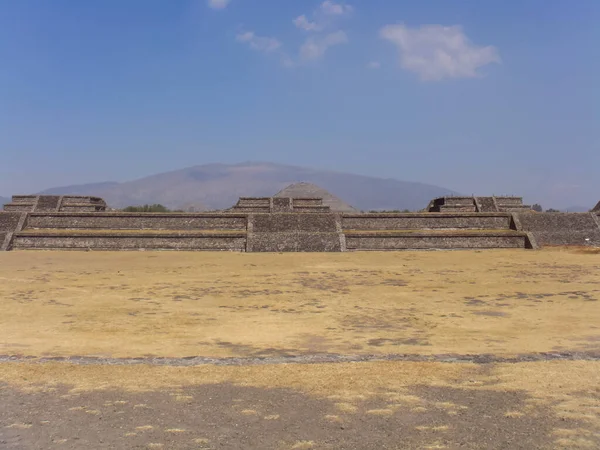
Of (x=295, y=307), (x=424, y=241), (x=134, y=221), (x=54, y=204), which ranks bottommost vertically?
(x=295, y=307)

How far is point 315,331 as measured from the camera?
9758 mm

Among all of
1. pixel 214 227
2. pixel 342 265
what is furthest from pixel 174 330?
pixel 214 227

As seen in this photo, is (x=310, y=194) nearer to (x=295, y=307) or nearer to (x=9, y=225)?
(x=9, y=225)

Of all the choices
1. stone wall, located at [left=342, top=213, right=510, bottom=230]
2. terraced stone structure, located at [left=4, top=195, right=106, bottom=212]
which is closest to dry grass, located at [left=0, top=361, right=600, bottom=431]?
stone wall, located at [left=342, top=213, right=510, bottom=230]

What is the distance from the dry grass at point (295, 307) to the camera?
8.66 meters

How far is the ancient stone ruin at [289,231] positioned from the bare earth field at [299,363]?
1065 centimetres

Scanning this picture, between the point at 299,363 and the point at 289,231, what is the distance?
21628 mm

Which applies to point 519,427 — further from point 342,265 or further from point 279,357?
point 342,265

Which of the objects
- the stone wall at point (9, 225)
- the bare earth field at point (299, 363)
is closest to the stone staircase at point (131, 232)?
the stone wall at point (9, 225)

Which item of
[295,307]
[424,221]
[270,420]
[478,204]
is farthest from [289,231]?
[270,420]

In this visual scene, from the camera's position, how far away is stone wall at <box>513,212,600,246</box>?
2869 centimetres

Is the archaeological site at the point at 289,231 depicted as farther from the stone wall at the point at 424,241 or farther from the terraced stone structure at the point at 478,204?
the terraced stone structure at the point at 478,204

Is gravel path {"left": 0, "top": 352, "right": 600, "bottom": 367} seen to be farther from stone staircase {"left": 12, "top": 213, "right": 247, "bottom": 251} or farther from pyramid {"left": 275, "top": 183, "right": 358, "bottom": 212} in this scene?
pyramid {"left": 275, "top": 183, "right": 358, "bottom": 212}

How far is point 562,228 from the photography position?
98.2 feet
